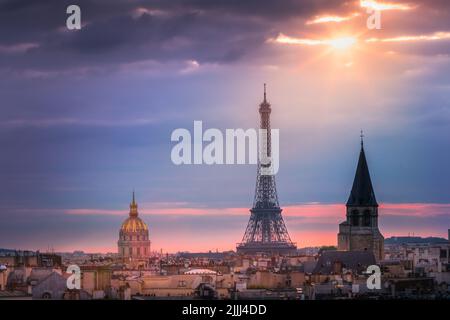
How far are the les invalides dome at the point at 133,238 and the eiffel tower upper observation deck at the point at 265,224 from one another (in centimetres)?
312

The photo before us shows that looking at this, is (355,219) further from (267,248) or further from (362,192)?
(267,248)

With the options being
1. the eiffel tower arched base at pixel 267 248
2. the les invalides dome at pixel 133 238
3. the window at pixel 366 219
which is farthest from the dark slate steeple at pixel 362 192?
the les invalides dome at pixel 133 238

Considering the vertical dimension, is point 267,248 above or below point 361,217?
below

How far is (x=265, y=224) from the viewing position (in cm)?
6319

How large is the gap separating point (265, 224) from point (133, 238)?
754 centimetres

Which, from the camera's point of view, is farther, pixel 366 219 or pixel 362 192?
pixel 362 192

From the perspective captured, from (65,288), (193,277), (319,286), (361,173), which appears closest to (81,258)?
(193,277)

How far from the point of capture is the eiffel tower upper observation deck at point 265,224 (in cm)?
4353

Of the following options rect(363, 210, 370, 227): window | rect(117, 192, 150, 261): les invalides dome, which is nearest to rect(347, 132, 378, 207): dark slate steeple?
rect(363, 210, 370, 227): window

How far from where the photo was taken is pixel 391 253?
61.2 metres

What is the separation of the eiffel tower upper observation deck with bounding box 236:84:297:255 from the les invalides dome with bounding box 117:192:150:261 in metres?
3.12

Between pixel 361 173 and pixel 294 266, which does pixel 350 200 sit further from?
pixel 294 266

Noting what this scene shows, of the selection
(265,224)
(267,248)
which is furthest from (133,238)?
(267,248)
